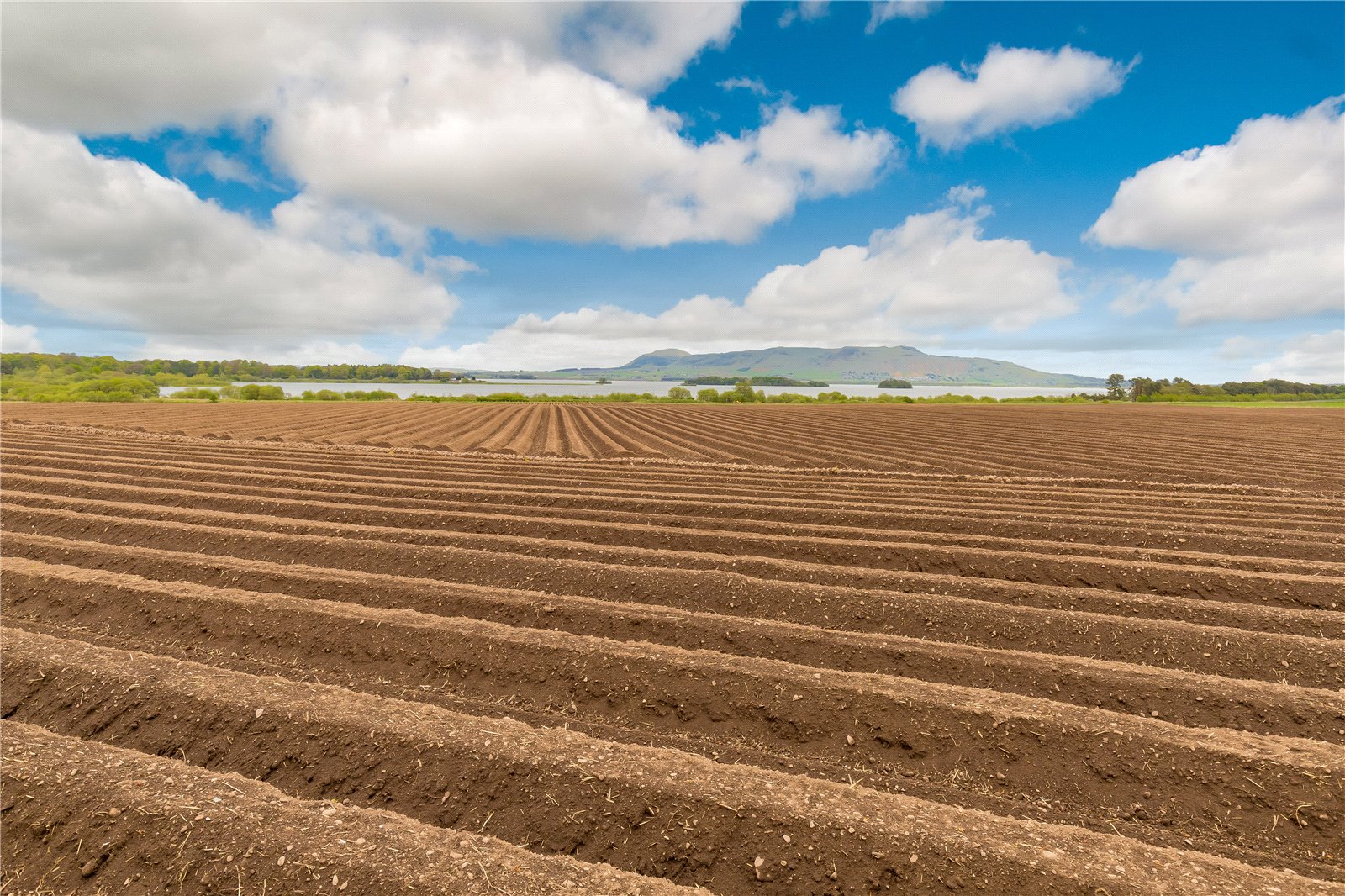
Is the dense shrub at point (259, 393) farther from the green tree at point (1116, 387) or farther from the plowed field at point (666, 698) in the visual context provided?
the green tree at point (1116, 387)

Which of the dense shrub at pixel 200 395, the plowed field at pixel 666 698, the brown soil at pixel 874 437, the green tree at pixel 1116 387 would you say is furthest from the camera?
the green tree at pixel 1116 387

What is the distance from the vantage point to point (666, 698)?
5.46 m

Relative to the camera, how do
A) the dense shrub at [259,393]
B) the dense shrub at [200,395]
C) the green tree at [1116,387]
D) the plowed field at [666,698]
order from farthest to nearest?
the green tree at [1116,387]
the dense shrub at [259,393]
the dense shrub at [200,395]
the plowed field at [666,698]

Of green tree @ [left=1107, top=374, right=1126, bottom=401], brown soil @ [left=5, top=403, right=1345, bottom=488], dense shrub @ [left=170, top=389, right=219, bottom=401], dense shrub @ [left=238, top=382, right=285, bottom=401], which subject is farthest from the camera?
green tree @ [left=1107, top=374, right=1126, bottom=401]

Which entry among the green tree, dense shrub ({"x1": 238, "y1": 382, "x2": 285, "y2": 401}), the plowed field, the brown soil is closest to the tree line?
the green tree

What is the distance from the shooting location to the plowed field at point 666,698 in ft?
12.1

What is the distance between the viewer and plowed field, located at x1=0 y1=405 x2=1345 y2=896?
3686mm

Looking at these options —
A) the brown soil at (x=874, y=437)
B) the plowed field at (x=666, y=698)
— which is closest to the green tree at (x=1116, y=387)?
the brown soil at (x=874, y=437)

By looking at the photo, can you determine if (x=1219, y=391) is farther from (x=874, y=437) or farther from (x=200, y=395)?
(x=200, y=395)

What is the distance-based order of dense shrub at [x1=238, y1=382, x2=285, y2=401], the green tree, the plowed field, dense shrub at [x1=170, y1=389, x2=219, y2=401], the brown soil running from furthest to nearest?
the green tree < dense shrub at [x1=238, y1=382, x2=285, y2=401] < dense shrub at [x1=170, y1=389, x2=219, y2=401] < the brown soil < the plowed field

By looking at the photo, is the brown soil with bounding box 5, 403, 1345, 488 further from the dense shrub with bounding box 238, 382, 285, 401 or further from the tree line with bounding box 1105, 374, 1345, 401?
the tree line with bounding box 1105, 374, 1345, 401

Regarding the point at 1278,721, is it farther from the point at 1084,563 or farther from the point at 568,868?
the point at 568,868

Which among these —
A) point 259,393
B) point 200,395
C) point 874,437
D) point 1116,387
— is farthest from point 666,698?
point 1116,387

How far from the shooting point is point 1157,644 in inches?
248
